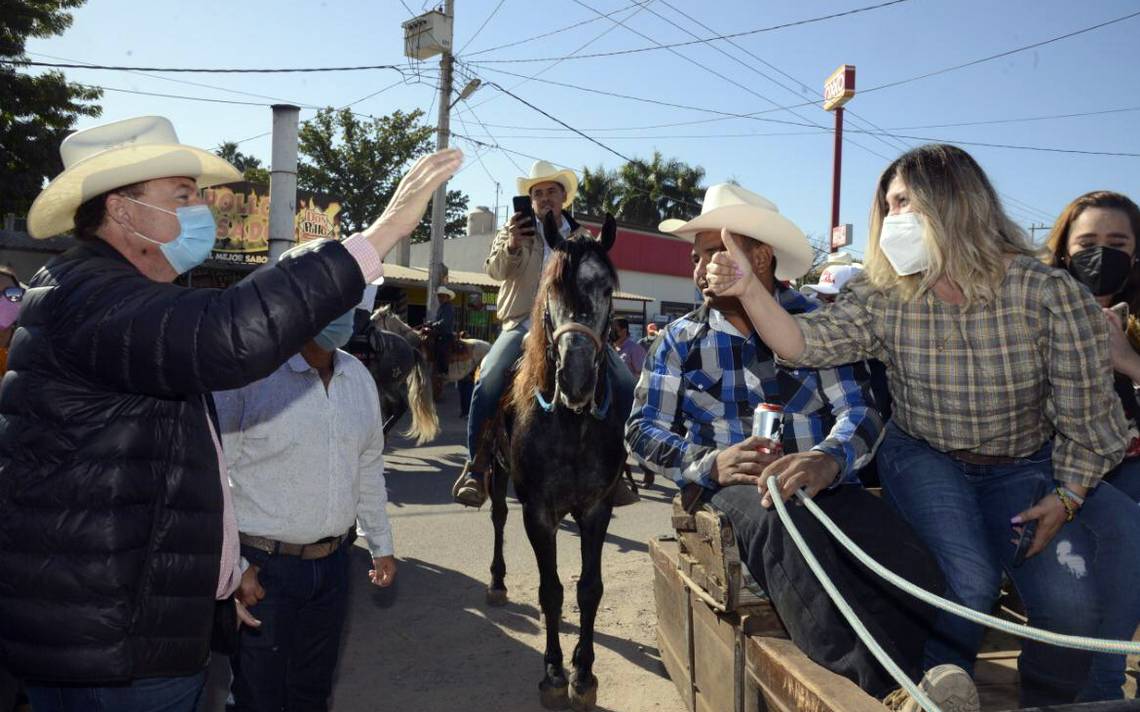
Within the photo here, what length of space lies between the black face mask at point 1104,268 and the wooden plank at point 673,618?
2.08m

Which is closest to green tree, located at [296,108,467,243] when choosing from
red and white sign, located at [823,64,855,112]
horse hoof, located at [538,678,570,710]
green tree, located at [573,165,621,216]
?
green tree, located at [573,165,621,216]

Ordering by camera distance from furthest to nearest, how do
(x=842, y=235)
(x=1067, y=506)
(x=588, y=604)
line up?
(x=842, y=235) → (x=588, y=604) → (x=1067, y=506)

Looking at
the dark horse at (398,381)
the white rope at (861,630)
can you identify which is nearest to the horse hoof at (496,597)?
the dark horse at (398,381)

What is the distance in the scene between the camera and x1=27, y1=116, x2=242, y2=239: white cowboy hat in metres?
1.94

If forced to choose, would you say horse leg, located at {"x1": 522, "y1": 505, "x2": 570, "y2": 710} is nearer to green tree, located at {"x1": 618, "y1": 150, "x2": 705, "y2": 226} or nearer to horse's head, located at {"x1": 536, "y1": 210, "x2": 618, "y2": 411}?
horse's head, located at {"x1": 536, "y1": 210, "x2": 618, "y2": 411}

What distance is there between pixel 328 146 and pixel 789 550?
39824 mm

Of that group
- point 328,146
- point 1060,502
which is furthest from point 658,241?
point 1060,502

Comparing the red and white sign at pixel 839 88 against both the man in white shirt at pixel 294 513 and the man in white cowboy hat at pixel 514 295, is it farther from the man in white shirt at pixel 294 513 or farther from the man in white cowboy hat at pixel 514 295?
the man in white shirt at pixel 294 513

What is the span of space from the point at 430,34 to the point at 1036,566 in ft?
61.0

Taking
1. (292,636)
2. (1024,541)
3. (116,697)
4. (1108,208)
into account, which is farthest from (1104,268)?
(116,697)

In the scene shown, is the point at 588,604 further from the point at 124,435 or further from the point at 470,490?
the point at 124,435

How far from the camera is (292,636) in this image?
2.85m

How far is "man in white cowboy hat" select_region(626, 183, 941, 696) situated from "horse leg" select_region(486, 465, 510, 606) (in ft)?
7.96

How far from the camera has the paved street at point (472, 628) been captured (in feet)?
13.8
